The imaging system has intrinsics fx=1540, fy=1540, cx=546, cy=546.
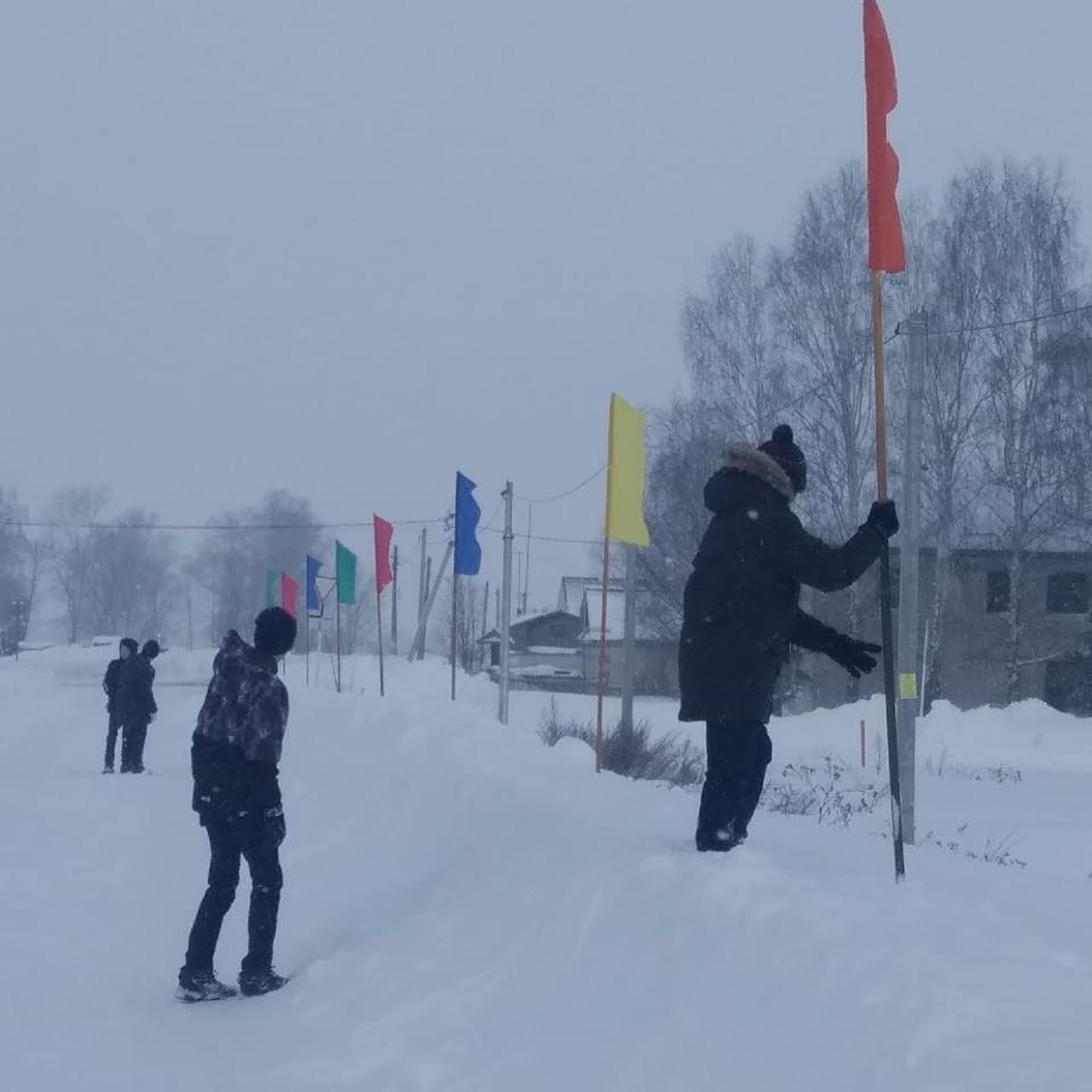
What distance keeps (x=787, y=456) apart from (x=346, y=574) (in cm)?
1947

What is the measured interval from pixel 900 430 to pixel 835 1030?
91.9ft

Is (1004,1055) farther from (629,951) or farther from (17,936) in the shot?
(17,936)

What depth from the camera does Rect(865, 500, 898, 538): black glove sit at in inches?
207

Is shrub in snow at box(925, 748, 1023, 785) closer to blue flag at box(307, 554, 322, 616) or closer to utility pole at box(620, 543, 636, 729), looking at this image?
utility pole at box(620, 543, 636, 729)

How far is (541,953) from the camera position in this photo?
5.65 m

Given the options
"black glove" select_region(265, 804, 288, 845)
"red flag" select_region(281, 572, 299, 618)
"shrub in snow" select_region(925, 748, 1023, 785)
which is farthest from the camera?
"red flag" select_region(281, 572, 299, 618)

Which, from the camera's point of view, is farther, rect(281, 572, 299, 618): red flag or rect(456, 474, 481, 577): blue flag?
rect(281, 572, 299, 618): red flag

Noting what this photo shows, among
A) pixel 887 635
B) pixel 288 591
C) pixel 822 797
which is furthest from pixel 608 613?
pixel 887 635

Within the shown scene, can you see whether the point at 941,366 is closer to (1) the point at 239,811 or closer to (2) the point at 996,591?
(2) the point at 996,591

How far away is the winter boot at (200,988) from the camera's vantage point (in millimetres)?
6266

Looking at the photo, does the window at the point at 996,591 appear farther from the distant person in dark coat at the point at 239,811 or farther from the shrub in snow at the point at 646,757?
the distant person in dark coat at the point at 239,811

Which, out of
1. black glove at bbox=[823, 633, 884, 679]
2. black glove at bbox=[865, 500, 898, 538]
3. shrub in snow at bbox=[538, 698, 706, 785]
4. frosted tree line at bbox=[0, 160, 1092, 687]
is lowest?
shrub in snow at bbox=[538, 698, 706, 785]

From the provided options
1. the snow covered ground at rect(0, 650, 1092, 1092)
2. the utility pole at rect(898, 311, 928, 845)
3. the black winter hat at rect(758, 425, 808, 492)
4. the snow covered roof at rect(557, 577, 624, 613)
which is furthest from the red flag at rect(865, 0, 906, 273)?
the snow covered roof at rect(557, 577, 624, 613)

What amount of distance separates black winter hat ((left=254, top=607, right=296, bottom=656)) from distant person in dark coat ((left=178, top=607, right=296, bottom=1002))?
59 millimetres
